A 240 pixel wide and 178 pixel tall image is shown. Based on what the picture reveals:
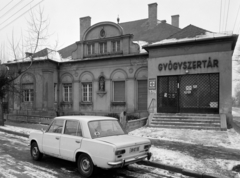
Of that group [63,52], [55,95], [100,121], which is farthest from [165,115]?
[63,52]

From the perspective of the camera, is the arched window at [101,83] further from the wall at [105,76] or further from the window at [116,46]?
the window at [116,46]

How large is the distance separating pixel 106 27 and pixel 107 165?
54.1ft

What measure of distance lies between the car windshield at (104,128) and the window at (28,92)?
17662 mm

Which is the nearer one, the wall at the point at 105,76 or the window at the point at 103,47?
the wall at the point at 105,76

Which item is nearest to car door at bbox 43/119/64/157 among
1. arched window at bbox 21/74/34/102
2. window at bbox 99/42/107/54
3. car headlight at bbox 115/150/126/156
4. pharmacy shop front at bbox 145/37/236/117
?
car headlight at bbox 115/150/126/156

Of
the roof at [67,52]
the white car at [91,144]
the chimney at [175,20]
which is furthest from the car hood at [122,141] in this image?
the chimney at [175,20]

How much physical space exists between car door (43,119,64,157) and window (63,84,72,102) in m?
15.0

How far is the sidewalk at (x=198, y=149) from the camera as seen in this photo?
6.25 meters

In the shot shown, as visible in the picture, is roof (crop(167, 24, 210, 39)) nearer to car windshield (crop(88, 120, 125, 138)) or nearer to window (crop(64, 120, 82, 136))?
car windshield (crop(88, 120, 125, 138))

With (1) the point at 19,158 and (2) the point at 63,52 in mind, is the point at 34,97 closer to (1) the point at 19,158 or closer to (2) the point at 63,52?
(2) the point at 63,52

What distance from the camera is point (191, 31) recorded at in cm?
1473

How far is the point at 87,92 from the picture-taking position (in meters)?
20.6

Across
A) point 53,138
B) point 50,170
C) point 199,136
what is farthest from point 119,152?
point 199,136

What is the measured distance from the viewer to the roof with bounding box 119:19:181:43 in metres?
19.2
